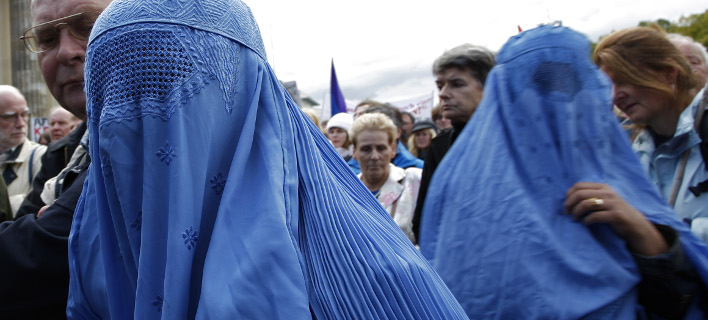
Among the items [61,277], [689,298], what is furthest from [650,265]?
[61,277]

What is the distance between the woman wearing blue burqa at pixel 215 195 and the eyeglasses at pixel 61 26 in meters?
0.65

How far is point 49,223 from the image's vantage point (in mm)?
1573

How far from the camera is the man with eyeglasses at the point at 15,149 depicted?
448cm

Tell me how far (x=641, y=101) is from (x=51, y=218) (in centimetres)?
246

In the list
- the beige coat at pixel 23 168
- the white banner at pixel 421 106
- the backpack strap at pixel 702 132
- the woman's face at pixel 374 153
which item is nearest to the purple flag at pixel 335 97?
the white banner at pixel 421 106

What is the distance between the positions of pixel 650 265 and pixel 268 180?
125 cm

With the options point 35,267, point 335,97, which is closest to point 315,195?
point 35,267

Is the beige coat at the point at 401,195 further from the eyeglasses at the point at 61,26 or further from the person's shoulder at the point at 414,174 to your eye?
the eyeglasses at the point at 61,26

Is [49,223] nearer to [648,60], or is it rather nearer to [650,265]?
[650,265]

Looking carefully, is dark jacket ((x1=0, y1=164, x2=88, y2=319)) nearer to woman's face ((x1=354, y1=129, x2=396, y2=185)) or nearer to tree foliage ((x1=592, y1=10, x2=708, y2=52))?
woman's face ((x1=354, y1=129, x2=396, y2=185))

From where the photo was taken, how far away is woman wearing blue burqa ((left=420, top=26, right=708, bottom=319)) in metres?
1.66

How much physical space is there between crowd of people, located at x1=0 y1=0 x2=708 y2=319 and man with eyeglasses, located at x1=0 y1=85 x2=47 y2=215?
2.06 metres

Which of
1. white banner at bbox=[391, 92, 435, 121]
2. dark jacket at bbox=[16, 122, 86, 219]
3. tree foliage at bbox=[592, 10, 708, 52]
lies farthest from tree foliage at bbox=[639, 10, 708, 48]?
dark jacket at bbox=[16, 122, 86, 219]

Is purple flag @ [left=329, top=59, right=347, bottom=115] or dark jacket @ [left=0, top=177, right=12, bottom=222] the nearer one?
dark jacket @ [left=0, top=177, right=12, bottom=222]
